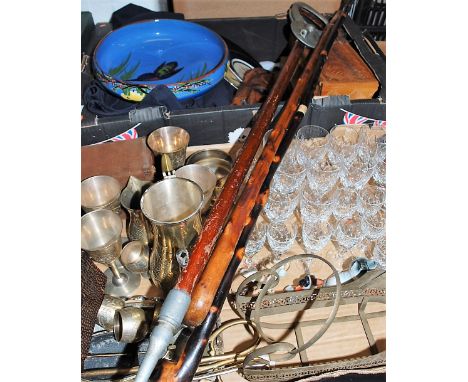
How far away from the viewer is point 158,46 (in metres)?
1.31

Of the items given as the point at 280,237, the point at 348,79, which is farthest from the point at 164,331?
the point at 348,79

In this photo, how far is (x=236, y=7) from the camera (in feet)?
4.54

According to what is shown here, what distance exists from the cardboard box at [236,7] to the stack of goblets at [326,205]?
671 millimetres

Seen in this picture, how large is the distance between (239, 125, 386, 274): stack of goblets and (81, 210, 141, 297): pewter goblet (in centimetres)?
24

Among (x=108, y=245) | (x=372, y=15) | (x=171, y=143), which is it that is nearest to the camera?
(x=108, y=245)

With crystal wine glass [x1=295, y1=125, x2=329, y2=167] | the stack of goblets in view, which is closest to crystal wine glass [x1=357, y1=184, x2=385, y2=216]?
the stack of goblets

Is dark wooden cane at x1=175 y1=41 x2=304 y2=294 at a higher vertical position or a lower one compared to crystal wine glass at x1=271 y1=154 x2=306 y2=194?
higher

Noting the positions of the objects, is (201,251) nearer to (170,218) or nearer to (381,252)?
(170,218)

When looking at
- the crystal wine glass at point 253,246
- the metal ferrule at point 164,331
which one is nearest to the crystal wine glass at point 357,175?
the crystal wine glass at point 253,246

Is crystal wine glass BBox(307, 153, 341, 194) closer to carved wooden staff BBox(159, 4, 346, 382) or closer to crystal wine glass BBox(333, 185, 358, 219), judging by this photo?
crystal wine glass BBox(333, 185, 358, 219)

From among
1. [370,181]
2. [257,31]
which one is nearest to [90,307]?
[370,181]

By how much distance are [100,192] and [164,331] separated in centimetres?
52

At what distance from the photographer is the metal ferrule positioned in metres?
0.35

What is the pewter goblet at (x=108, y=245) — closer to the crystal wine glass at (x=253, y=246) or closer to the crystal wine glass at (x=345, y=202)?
the crystal wine glass at (x=253, y=246)
